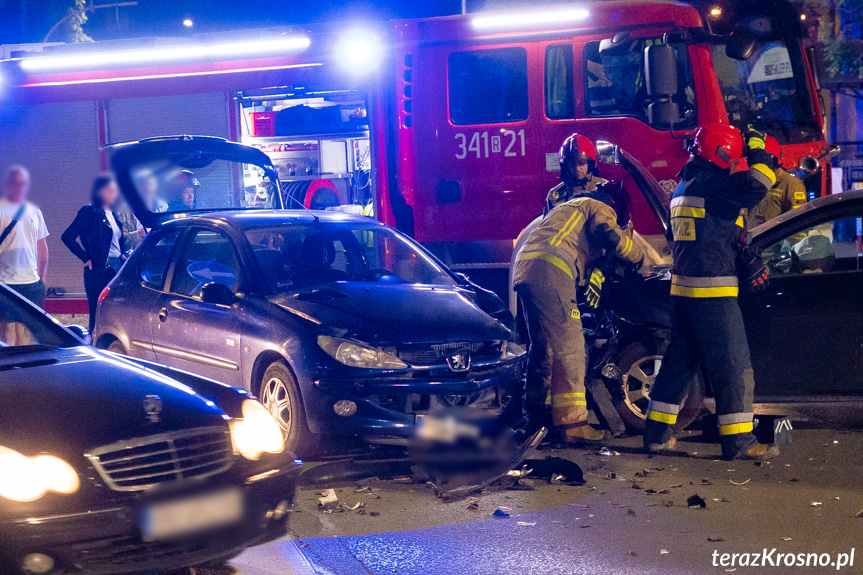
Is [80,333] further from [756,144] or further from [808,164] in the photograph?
[808,164]

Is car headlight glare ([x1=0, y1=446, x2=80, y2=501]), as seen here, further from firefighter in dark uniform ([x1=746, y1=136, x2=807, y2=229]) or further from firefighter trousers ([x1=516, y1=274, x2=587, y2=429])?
firefighter in dark uniform ([x1=746, y1=136, x2=807, y2=229])

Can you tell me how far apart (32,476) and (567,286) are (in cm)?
360

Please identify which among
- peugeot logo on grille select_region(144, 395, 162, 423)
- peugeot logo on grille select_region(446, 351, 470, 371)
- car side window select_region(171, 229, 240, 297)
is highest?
car side window select_region(171, 229, 240, 297)

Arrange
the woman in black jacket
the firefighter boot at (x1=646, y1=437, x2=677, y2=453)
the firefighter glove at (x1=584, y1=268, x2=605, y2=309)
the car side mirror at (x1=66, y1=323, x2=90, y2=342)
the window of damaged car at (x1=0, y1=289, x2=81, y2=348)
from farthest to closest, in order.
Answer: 1. the woman in black jacket
2. the firefighter glove at (x1=584, y1=268, x2=605, y2=309)
3. the firefighter boot at (x1=646, y1=437, x2=677, y2=453)
4. the car side mirror at (x1=66, y1=323, x2=90, y2=342)
5. the window of damaged car at (x1=0, y1=289, x2=81, y2=348)

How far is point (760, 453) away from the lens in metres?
5.67

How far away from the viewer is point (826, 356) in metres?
5.84

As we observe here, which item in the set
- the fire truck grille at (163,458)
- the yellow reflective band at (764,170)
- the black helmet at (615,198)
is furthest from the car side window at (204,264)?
the yellow reflective band at (764,170)

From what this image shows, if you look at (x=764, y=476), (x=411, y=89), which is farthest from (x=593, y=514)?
(x=411, y=89)

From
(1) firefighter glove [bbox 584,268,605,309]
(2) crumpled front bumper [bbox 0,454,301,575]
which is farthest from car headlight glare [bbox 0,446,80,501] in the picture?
(1) firefighter glove [bbox 584,268,605,309]

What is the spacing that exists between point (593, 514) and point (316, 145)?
6.71 meters

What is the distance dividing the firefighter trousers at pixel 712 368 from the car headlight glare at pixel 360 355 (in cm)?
156

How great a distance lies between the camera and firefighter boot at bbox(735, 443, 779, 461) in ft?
18.6

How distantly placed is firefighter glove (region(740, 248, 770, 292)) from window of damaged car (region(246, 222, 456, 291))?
74.8 inches

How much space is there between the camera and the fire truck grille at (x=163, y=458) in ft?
11.0
